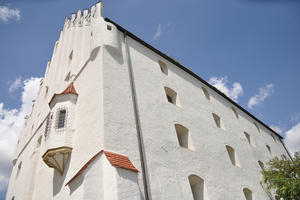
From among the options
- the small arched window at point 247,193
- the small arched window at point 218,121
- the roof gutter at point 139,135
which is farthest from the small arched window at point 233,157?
the roof gutter at point 139,135

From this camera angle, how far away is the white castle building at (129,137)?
7.44 meters

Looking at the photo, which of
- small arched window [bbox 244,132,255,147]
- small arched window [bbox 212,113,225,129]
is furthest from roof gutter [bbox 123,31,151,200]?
small arched window [bbox 244,132,255,147]

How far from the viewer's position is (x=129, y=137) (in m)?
8.32

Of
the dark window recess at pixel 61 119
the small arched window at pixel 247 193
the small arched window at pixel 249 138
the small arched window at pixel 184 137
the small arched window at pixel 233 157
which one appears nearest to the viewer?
the dark window recess at pixel 61 119

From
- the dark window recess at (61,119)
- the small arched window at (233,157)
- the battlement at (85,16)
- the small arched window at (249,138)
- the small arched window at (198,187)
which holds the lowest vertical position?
the small arched window at (198,187)

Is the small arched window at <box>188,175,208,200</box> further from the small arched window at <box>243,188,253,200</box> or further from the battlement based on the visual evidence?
the battlement

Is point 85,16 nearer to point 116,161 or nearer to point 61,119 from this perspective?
point 61,119

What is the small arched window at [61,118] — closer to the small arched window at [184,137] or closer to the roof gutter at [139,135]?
the roof gutter at [139,135]

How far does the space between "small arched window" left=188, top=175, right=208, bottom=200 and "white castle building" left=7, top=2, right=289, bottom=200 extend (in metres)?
0.04

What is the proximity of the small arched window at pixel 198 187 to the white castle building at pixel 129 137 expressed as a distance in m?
0.04

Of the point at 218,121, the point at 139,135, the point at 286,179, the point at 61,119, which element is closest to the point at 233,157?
the point at 218,121

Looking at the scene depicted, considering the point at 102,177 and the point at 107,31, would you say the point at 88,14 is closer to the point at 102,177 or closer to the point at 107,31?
the point at 107,31

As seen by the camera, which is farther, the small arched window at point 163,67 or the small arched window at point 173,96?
the small arched window at point 163,67

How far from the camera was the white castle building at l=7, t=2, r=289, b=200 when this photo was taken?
→ 744 cm
